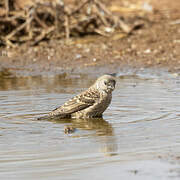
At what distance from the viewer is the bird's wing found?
7.52m

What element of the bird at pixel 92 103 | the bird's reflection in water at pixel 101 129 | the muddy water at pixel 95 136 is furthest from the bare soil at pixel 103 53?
the bird's reflection in water at pixel 101 129

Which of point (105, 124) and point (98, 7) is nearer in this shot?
point (105, 124)

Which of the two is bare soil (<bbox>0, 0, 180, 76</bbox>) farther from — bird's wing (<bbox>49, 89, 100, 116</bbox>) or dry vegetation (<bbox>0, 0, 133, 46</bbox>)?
bird's wing (<bbox>49, 89, 100, 116</bbox>)

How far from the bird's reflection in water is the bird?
0.10 metres

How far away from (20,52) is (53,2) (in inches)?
63.2

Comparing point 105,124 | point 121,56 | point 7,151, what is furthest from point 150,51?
point 7,151

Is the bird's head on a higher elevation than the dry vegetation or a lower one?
lower

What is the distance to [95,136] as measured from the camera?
6.48 meters

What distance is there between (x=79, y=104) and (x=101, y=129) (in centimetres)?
79

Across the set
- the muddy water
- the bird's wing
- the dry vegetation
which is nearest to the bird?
the bird's wing

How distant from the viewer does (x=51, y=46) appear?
13.7 m

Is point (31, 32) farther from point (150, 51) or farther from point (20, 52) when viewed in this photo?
point (150, 51)

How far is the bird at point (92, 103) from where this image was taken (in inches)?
294

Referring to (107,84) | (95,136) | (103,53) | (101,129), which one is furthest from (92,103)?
(103,53)
